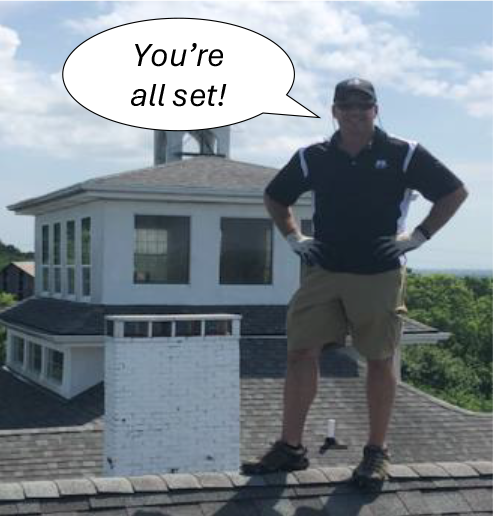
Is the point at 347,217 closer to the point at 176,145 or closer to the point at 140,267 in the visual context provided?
the point at 140,267

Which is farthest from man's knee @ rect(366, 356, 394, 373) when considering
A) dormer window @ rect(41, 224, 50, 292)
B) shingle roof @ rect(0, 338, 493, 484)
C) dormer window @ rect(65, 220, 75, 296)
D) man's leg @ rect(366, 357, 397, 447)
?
dormer window @ rect(41, 224, 50, 292)

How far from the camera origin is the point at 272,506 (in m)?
5.35

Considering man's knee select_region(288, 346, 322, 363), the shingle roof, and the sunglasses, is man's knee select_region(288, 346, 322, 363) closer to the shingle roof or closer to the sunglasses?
the sunglasses

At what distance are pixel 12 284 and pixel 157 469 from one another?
49901 millimetres

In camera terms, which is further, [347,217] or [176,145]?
[176,145]

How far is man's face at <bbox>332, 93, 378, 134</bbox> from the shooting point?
5.46 meters

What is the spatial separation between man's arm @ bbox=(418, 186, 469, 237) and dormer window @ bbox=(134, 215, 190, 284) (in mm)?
14381

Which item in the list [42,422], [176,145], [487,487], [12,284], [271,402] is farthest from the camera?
[12,284]

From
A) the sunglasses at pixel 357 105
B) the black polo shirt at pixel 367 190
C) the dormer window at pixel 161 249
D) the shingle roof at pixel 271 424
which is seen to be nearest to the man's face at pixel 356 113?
the sunglasses at pixel 357 105

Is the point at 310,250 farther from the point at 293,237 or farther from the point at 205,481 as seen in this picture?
the point at 205,481

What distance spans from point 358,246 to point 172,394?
30.2 feet

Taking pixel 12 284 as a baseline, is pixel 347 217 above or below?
above

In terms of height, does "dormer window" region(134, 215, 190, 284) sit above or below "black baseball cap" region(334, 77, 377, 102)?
below

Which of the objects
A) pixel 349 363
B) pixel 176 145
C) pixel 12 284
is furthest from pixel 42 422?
pixel 12 284
